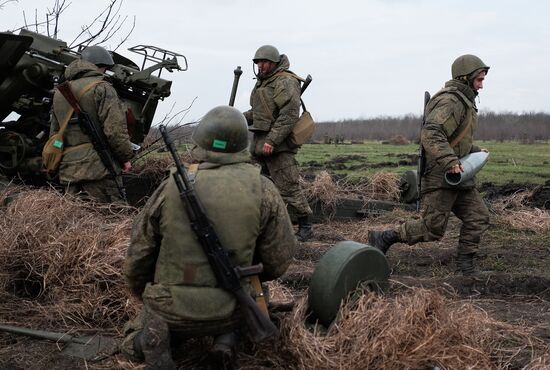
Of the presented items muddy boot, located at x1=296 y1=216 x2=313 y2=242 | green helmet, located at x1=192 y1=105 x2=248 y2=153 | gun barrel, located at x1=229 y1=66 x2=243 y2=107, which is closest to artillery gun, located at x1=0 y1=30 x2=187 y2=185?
gun barrel, located at x1=229 y1=66 x2=243 y2=107

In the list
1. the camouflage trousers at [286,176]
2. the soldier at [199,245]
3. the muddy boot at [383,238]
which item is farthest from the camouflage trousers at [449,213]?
the soldier at [199,245]

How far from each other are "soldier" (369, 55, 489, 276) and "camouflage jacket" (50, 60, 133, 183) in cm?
315

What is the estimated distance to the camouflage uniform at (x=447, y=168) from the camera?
6.92 meters

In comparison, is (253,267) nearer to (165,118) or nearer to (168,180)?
(168,180)

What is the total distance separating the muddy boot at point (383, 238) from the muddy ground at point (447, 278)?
30 centimetres

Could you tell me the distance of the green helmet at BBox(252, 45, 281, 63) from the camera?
342 inches

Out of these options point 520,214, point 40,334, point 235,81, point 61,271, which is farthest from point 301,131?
point 40,334

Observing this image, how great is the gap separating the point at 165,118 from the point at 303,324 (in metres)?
6.92

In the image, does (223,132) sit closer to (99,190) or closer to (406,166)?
(99,190)

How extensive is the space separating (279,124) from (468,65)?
2452mm

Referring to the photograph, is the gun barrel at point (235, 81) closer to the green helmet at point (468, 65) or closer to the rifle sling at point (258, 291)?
the green helmet at point (468, 65)

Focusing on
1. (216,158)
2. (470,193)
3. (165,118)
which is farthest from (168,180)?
(165,118)

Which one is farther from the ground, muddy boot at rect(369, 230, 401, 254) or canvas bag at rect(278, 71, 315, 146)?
canvas bag at rect(278, 71, 315, 146)

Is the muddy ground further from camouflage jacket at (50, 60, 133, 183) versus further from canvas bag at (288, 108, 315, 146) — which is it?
camouflage jacket at (50, 60, 133, 183)
